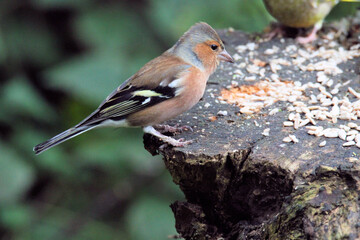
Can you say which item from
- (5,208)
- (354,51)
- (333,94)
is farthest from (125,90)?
(5,208)

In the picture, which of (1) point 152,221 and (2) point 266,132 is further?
(1) point 152,221

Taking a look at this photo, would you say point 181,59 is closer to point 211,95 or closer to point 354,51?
point 211,95

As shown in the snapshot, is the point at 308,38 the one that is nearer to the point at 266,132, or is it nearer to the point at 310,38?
the point at 310,38

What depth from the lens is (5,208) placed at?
16.9ft

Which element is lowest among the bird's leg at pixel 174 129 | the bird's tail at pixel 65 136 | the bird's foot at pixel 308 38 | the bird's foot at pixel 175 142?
the bird's foot at pixel 175 142

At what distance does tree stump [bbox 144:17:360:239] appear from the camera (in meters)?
2.57

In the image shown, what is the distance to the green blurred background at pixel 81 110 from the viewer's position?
5.07 m

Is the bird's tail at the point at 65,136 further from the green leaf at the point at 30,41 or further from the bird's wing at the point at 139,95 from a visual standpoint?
the green leaf at the point at 30,41

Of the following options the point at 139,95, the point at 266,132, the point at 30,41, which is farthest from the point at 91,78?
the point at 266,132

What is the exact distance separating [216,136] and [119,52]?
2.40 meters

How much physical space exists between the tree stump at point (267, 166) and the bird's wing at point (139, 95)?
0.68ft

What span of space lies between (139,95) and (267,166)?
3.28 feet

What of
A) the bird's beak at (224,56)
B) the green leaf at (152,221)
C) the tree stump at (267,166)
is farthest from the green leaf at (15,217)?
the bird's beak at (224,56)

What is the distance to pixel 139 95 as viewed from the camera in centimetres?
347
